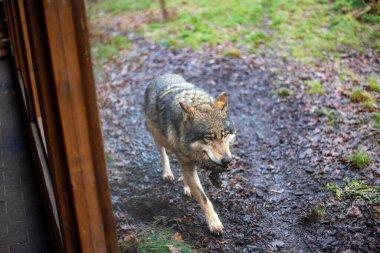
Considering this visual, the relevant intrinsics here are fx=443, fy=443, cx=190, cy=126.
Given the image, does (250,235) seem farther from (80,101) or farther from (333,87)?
(333,87)

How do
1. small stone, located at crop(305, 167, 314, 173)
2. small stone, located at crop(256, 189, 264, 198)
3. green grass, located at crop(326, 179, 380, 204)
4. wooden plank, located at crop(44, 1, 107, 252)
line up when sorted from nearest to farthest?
wooden plank, located at crop(44, 1, 107, 252) < green grass, located at crop(326, 179, 380, 204) < small stone, located at crop(256, 189, 264, 198) < small stone, located at crop(305, 167, 314, 173)

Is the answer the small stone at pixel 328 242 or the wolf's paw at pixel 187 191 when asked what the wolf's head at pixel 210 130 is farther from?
the small stone at pixel 328 242

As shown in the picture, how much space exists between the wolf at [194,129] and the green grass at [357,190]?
4.63ft

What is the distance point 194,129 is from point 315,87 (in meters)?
3.95

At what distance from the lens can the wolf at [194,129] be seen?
421 centimetres

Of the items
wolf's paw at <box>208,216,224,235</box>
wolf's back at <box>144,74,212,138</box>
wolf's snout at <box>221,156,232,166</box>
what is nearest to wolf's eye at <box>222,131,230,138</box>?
wolf's snout at <box>221,156,232,166</box>

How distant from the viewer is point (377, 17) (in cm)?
987

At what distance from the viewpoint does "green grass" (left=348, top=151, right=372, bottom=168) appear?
17.4 ft

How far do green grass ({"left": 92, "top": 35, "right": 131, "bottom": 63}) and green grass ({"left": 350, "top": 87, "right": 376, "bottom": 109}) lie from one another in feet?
19.2

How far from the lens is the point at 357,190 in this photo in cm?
487

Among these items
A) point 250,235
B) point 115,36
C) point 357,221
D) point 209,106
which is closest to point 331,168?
point 357,221

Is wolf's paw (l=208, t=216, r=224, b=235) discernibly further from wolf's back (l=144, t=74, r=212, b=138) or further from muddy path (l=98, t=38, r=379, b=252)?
wolf's back (l=144, t=74, r=212, b=138)

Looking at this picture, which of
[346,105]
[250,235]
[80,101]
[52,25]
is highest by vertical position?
[52,25]

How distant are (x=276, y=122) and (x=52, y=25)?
546cm
